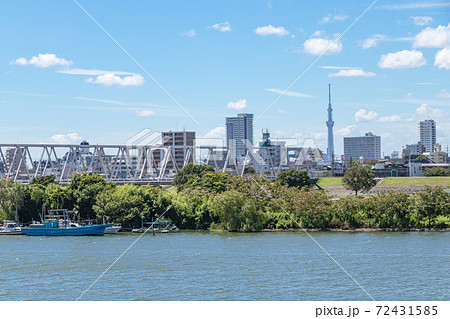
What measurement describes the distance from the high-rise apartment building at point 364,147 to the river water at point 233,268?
130769mm

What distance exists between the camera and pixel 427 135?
490ft

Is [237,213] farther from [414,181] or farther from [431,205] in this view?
[414,181]

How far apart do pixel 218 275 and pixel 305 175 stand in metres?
37.2

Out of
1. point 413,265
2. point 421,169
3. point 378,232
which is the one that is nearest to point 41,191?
point 378,232

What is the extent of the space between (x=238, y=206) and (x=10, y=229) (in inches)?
495

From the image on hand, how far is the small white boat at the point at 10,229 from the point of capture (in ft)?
111

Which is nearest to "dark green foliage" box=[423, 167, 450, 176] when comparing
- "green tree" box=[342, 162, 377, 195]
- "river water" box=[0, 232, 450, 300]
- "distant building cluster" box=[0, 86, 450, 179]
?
"distant building cluster" box=[0, 86, 450, 179]

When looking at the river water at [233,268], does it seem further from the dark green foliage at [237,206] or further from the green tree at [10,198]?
the green tree at [10,198]

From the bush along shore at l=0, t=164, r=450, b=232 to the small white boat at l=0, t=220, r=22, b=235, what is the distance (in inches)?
62.1

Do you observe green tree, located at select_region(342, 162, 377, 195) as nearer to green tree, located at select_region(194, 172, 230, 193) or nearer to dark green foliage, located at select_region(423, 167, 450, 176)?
green tree, located at select_region(194, 172, 230, 193)

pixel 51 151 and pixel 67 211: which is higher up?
pixel 51 151

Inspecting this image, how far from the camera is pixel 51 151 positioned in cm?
5550

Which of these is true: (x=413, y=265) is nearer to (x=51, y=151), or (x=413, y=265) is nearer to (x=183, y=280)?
(x=183, y=280)

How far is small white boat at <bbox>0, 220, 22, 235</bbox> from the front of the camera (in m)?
33.8
